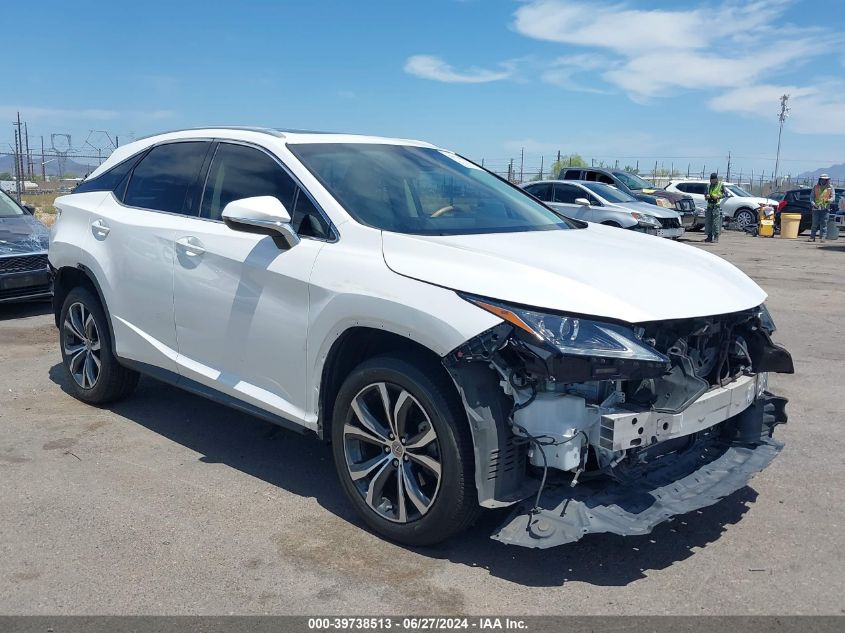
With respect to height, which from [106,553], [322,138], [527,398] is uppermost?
[322,138]

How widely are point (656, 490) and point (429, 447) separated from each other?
3.20ft

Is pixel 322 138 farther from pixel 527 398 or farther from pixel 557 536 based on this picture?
pixel 557 536

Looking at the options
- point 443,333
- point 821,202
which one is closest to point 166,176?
point 443,333

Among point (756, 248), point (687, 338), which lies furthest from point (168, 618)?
point (756, 248)

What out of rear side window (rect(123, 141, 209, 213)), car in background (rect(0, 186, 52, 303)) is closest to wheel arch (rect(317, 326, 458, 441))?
rear side window (rect(123, 141, 209, 213))

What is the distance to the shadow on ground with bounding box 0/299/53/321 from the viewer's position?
920 cm

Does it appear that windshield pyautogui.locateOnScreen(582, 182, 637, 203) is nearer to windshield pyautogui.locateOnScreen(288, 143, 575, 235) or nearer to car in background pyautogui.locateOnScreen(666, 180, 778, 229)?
car in background pyautogui.locateOnScreen(666, 180, 778, 229)

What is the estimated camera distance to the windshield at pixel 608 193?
18.7 metres

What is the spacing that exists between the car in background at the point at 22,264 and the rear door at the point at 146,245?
377 cm

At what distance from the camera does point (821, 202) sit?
22.1 metres

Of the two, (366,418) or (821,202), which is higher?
(821,202)

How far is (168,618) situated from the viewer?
3.05 m

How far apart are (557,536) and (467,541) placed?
0.70 metres

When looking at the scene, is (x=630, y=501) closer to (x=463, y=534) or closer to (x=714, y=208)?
(x=463, y=534)
